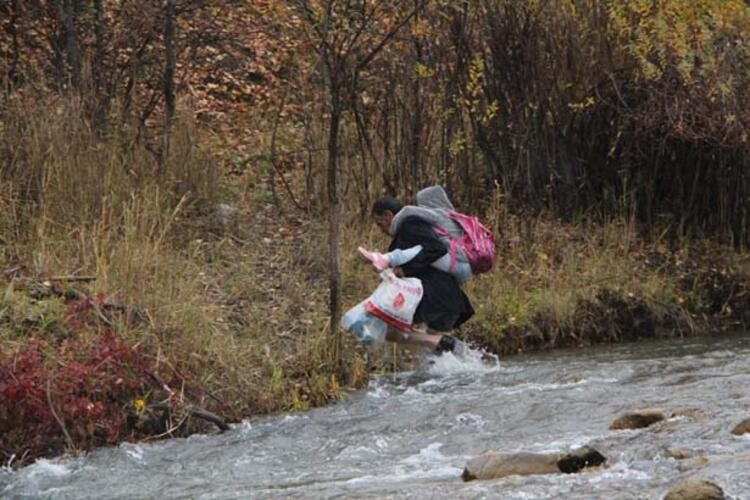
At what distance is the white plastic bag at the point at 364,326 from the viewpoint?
36.0 feet

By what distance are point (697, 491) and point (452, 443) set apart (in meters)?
2.59

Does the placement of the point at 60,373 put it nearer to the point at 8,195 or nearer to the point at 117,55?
the point at 8,195

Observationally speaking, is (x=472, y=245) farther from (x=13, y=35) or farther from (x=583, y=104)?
(x=13, y=35)

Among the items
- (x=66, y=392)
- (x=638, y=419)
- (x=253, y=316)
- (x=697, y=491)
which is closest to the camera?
(x=697, y=491)

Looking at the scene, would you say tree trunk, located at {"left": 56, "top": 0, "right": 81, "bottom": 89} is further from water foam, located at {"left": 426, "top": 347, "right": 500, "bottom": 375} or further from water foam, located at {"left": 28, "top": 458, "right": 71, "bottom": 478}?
water foam, located at {"left": 28, "top": 458, "right": 71, "bottom": 478}

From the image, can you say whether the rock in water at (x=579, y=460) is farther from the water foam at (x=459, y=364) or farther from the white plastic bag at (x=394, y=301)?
the water foam at (x=459, y=364)

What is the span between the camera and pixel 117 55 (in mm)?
14797

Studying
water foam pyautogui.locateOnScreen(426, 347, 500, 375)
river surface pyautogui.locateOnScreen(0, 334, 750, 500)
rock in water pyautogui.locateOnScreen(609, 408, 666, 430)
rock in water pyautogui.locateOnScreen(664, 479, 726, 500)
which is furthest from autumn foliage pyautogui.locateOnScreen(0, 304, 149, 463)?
rock in water pyautogui.locateOnScreen(664, 479, 726, 500)

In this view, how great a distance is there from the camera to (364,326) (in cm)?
1098

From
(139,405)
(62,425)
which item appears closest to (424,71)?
(139,405)

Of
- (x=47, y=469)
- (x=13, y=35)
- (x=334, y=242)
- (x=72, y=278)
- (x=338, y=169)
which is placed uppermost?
(x=13, y=35)

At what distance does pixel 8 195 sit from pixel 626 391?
18.2 ft

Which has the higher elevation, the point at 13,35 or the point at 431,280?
the point at 13,35

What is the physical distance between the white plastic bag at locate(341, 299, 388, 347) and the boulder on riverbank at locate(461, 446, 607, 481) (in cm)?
349
